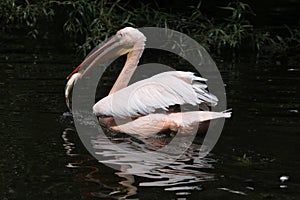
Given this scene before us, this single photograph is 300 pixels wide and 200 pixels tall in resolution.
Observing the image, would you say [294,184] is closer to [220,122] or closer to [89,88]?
[220,122]

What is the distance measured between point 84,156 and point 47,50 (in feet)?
16.9

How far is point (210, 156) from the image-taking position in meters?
5.00

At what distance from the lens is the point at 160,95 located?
5.57m

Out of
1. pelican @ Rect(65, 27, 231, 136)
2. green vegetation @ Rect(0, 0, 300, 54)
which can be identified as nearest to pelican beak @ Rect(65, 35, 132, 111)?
pelican @ Rect(65, 27, 231, 136)

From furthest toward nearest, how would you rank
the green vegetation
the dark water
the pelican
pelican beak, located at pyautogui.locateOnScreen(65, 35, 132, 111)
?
the green vegetation → pelican beak, located at pyautogui.locateOnScreen(65, 35, 132, 111) → the pelican → the dark water

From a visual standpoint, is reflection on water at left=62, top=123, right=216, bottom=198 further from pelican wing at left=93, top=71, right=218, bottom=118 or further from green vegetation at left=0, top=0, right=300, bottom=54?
green vegetation at left=0, top=0, right=300, bottom=54

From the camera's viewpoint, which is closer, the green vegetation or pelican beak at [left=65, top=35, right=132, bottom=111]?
pelican beak at [left=65, top=35, right=132, bottom=111]

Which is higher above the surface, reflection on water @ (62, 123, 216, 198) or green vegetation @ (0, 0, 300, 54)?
green vegetation @ (0, 0, 300, 54)

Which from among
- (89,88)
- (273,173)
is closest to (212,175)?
(273,173)

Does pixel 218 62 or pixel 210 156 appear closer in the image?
pixel 210 156

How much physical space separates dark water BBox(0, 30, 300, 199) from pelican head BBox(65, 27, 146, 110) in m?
0.40

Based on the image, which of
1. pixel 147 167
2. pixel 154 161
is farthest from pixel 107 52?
pixel 147 167

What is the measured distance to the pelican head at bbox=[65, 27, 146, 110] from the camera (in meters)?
6.41

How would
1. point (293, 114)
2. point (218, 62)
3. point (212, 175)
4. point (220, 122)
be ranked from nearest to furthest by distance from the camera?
1. point (212, 175)
2. point (220, 122)
3. point (293, 114)
4. point (218, 62)
